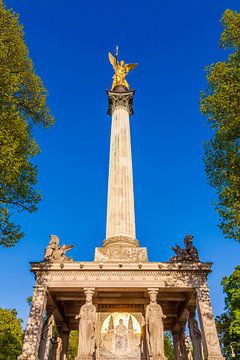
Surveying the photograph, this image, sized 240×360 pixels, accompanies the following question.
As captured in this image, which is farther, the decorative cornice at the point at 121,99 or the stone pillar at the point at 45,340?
the decorative cornice at the point at 121,99

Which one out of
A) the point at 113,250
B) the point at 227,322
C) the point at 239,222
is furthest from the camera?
the point at 227,322

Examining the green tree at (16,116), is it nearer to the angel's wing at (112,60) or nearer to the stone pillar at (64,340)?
the stone pillar at (64,340)

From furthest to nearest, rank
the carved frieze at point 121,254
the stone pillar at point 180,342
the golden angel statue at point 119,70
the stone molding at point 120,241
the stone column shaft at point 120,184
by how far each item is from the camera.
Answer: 1. the golden angel statue at point 119,70
2. the stone column shaft at point 120,184
3. the stone molding at point 120,241
4. the stone pillar at point 180,342
5. the carved frieze at point 121,254

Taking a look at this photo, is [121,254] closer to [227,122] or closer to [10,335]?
[227,122]

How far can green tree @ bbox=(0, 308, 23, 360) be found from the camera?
111 feet

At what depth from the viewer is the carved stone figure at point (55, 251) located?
20016 millimetres

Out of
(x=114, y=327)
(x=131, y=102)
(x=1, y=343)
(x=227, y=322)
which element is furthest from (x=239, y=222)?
(x=1, y=343)

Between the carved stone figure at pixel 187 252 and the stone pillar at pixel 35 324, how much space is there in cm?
818

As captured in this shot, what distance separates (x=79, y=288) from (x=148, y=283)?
419 centimetres

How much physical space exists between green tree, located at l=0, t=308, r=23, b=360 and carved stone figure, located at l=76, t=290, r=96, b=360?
21.0m

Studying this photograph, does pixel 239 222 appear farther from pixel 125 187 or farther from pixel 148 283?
pixel 125 187

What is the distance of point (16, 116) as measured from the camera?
51.8 ft

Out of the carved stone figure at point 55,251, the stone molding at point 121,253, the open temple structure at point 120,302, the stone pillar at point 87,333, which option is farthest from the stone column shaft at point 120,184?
the stone pillar at point 87,333

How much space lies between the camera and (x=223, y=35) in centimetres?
1662
